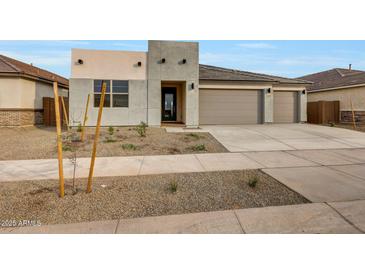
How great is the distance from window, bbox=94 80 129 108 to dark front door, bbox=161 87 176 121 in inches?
138

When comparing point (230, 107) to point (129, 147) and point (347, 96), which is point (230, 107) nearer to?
point (129, 147)

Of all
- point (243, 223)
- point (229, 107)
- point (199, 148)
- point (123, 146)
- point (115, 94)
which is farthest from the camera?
point (229, 107)

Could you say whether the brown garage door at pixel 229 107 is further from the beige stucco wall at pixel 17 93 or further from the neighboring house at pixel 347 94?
the beige stucco wall at pixel 17 93

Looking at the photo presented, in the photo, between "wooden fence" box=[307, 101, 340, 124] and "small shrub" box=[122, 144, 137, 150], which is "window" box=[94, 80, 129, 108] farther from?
"wooden fence" box=[307, 101, 340, 124]

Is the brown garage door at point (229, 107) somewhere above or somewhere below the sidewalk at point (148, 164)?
above

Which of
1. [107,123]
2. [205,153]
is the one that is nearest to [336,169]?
[205,153]

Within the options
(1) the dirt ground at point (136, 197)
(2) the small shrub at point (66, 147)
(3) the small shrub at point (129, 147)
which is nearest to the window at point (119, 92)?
(2) the small shrub at point (66, 147)

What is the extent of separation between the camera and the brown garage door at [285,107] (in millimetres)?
17406

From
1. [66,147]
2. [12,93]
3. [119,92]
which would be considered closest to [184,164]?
[66,147]

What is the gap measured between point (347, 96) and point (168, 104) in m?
14.9

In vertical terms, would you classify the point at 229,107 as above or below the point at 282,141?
above

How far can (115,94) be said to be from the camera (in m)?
14.1

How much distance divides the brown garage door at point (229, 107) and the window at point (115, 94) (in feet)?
16.6

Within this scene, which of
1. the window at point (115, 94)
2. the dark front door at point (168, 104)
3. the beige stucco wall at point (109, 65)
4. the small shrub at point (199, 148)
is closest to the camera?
the small shrub at point (199, 148)
